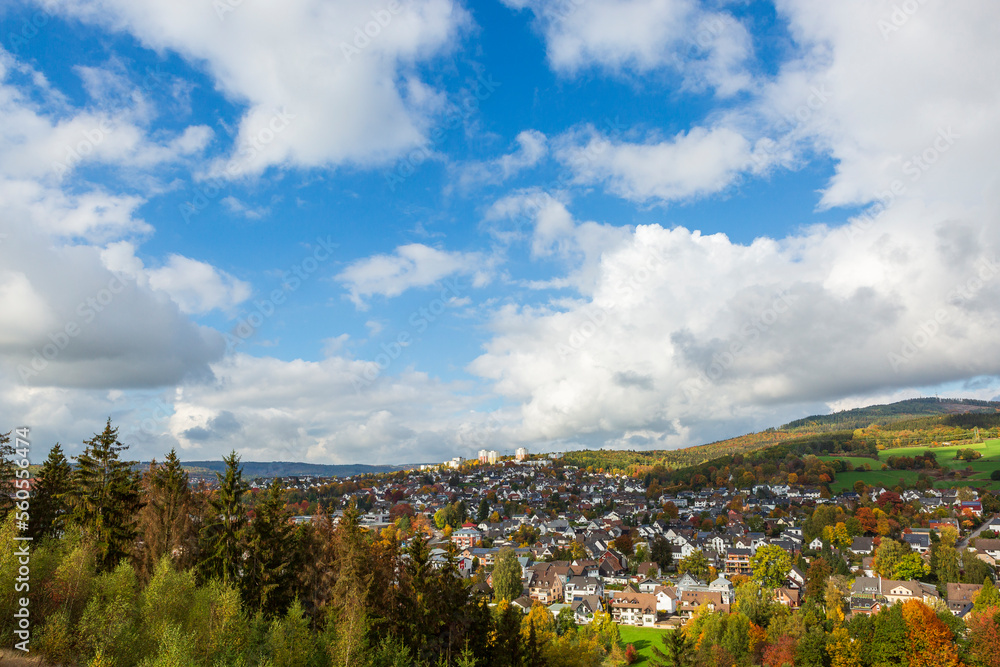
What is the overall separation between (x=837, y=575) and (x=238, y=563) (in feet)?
242

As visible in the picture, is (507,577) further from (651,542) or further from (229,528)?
(229,528)

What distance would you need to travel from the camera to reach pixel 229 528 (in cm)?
2684

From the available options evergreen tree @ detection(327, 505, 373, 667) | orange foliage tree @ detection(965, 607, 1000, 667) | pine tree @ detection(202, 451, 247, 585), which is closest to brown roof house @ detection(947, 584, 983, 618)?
orange foliage tree @ detection(965, 607, 1000, 667)

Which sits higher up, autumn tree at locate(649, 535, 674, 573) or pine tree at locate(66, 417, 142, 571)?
pine tree at locate(66, 417, 142, 571)

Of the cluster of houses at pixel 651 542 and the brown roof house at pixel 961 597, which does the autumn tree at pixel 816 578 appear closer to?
the cluster of houses at pixel 651 542

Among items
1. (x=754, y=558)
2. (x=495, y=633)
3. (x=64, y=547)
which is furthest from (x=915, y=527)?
(x=64, y=547)

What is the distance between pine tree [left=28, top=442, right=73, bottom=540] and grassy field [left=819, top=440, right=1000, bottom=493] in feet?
499

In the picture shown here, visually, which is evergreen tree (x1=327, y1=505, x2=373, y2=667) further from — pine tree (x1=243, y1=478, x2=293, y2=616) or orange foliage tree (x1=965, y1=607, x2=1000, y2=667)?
orange foliage tree (x1=965, y1=607, x2=1000, y2=667)

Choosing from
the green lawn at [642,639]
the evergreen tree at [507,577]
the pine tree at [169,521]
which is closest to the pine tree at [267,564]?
the pine tree at [169,521]

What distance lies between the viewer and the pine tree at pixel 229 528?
26734 mm

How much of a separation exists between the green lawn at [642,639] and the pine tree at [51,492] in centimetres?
5127

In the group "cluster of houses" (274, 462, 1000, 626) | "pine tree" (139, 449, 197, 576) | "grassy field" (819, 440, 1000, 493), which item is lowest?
"cluster of houses" (274, 462, 1000, 626)

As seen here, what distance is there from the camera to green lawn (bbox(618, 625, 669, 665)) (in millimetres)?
58969

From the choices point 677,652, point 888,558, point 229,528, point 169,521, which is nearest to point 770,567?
point 888,558
